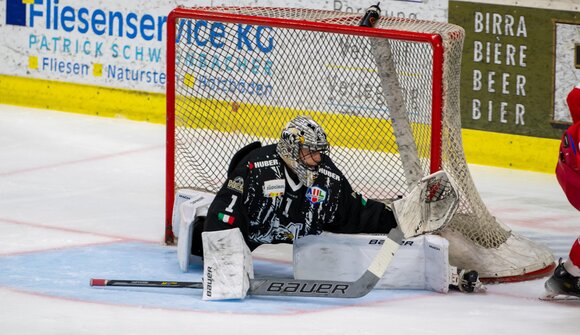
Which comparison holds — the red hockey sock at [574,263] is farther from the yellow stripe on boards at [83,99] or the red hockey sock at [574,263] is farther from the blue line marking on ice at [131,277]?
the yellow stripe on boards at [83,99]

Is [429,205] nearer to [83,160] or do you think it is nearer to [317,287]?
[317,287]

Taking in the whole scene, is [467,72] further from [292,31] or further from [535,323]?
[535,323]

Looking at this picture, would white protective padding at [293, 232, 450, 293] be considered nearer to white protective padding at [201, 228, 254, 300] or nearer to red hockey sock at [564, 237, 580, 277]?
white protective padding at [201, 228, 254, 300]

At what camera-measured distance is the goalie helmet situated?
19.1 ft

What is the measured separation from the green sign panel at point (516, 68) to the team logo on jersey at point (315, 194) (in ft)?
8.58

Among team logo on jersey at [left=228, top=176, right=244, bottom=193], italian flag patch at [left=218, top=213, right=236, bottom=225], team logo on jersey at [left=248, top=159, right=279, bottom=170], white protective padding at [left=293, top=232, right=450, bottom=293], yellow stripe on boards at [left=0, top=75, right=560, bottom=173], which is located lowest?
white protective padding at [left=293, top=232, right=450, bottom=293]

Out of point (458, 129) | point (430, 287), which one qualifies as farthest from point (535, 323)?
point (458, 129)

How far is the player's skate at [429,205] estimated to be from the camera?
19.0 feet

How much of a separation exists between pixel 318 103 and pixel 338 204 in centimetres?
166

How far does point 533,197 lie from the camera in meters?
7.94

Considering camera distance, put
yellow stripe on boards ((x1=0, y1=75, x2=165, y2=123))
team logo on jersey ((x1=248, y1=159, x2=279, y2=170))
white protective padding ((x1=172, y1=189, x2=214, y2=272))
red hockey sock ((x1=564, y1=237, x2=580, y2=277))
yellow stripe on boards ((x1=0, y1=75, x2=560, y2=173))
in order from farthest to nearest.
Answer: yellow stripe on boards ((x1=0, y1=75, x2=165, y2=123)) → yellow stripe on boards ((x1=0, y1=75, x2=560, y2=173)) → white protective padding ((x1=172, y1=189, x2=214, y2=272)) → team logo on jersey ((x1=248, y1=159, x2=279, y2=170)) → red hockey sock ((x1=564, y1=237, x2=580, y2=277))

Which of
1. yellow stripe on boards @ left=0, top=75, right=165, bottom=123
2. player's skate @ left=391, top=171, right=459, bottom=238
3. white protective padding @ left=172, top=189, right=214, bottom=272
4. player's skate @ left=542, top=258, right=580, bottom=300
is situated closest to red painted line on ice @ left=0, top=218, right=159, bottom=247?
white protective padding @ left=172, top=189, right=214, bottom=272

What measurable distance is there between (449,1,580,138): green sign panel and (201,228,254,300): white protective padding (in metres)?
2.98

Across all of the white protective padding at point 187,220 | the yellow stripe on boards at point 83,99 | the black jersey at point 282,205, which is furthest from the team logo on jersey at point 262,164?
the yellow stripe on boards at point 83,99
